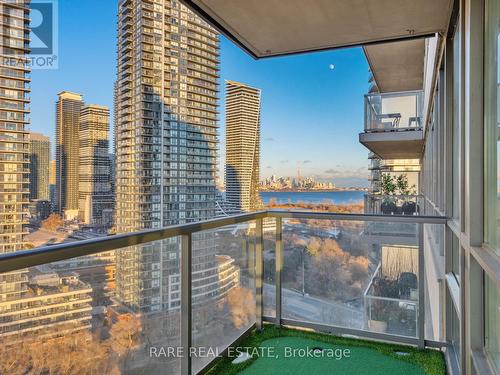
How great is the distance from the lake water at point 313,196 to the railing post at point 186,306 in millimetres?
4251

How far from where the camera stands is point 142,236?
5.88ft

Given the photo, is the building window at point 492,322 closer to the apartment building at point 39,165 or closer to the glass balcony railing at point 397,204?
the apartment building at point 39,165

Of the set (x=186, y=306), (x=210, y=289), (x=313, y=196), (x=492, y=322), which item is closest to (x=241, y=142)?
(x=313, y=196)

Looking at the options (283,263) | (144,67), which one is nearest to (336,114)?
(144,67)

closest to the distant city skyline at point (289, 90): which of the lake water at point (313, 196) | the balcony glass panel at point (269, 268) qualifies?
the lake water at point (313, 196)

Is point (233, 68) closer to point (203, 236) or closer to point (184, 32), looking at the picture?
point (184, 32)

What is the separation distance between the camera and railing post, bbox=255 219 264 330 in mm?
3137

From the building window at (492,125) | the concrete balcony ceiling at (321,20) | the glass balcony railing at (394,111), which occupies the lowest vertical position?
the building window at (492,125)

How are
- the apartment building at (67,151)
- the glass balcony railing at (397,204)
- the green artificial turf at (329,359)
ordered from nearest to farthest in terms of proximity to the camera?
the green artificial turf at (329,359) < the apartment building at (67,151) < the glass balcony railing at (397,204)

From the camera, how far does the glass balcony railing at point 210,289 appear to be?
1352 millimetres

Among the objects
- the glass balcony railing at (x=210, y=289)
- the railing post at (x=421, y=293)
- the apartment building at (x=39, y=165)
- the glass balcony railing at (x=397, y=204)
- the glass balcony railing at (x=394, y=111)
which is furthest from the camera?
the glass balcony railing at (x=397, y=204)

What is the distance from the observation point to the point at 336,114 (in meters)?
22.9

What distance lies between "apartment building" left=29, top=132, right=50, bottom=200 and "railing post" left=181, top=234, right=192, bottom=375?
4282 mm

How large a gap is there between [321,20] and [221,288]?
85.8 inches
